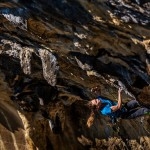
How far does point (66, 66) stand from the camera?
10.3 m

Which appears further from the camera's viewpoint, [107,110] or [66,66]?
[66,66]

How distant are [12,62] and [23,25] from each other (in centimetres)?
165

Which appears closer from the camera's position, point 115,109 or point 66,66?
point 115,109

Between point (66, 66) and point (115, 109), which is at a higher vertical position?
point (66, 66)

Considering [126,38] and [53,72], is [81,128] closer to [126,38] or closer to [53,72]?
[53,72]

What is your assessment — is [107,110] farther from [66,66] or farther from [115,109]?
[66,66]

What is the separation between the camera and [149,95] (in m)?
11.9

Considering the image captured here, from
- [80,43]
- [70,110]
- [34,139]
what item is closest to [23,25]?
[80,43]

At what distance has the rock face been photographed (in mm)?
8266

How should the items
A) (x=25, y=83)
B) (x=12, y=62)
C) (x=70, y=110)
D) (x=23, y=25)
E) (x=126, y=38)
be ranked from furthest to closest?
(x=70, y=110) → (x=25, y=83) → (x=12, y=62) → (x=126, y=38) → (x=23, y=25)

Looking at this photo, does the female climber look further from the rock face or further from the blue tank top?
the rock face

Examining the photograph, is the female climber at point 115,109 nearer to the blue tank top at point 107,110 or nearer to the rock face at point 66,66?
the blue tank top at point 107,110

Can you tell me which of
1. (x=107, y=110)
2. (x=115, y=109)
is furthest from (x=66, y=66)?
(x=115, y=109)

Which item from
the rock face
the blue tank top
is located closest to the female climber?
the blue tank top
